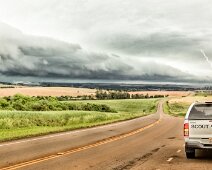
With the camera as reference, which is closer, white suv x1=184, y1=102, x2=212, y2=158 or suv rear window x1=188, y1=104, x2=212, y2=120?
white suv x1=184, y1=102, x2=212, y2=158

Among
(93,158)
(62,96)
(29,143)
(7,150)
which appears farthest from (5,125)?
(62,96)

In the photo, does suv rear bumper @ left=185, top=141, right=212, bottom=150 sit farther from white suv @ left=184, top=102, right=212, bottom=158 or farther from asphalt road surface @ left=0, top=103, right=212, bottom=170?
asphalt road surface @ left=0, top=103, right=212, bottom=170

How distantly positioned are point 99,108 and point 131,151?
249 ft

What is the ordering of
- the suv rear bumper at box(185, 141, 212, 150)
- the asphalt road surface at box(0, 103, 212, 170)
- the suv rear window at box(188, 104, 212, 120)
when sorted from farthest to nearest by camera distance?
1. the suv rear window at box(188, 104, 212, 120)
2. the suv rear bumper at box(185, 141, 212, 150)
3. the asphalt road surface at box(0, 103, 212, 170)

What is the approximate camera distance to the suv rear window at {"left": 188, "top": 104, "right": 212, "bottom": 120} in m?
15.3

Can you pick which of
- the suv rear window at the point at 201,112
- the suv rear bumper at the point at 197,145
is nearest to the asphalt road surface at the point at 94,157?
the suv rear bumper at the point at 197,145

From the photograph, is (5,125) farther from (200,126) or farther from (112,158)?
(200,126)

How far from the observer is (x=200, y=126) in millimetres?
15000

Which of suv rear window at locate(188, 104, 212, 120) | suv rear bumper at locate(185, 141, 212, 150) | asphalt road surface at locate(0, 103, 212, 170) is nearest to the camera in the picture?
asphalt road surface at locate(0, 103, 212, 170)

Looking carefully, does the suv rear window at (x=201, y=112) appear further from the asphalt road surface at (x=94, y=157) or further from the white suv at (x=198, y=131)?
the asphalt road surface at (x=94, y=157)

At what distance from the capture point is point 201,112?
1579cm

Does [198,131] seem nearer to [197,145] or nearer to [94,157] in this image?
[197,145]

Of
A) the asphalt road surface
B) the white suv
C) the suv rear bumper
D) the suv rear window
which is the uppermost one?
the suv rear window

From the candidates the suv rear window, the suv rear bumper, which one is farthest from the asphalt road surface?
the suv rear window
